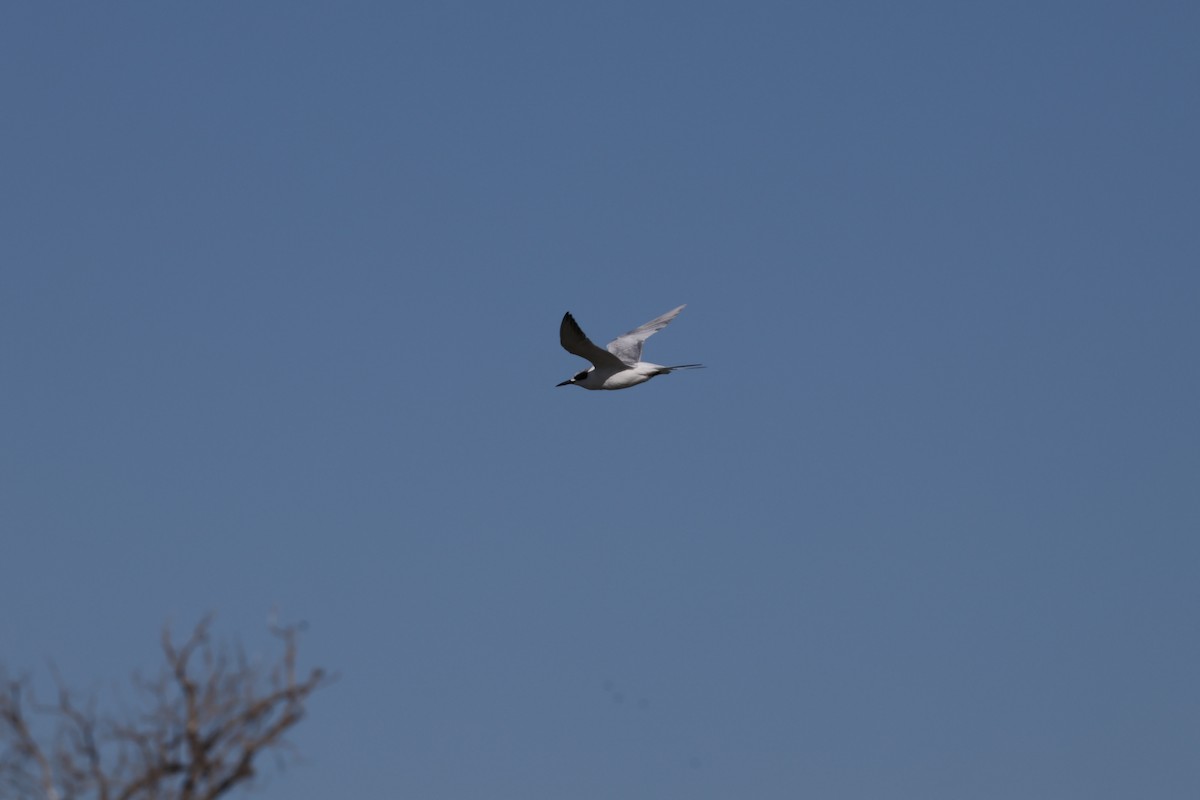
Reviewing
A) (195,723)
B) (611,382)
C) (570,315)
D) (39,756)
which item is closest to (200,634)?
(195,723)

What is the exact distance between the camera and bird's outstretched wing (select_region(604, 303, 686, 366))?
39469 millimetres

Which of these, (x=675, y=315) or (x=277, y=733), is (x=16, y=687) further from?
(x=675, y=315)

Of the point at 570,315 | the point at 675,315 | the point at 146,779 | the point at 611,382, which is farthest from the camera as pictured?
the point at 675,315

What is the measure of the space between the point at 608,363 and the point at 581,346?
1.45 m

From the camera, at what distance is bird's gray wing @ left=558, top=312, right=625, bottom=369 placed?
34312mm

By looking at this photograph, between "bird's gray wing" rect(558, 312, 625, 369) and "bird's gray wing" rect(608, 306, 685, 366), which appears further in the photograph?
"bird's gray wing" rect(608, 306, 685, 366)

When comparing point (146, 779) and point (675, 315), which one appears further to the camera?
point (675, 315)

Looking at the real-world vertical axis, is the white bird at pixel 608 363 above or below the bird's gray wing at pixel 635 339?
below

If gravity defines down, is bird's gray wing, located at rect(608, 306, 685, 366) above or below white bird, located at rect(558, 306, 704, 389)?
above

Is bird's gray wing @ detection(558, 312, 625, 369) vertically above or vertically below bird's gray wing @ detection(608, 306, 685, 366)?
below

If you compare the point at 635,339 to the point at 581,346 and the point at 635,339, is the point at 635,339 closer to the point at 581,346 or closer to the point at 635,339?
the point at 635,339

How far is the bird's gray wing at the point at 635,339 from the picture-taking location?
1554 inches

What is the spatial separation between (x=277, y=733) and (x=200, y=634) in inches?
50.2

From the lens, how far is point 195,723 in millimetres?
18203
